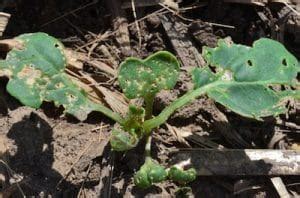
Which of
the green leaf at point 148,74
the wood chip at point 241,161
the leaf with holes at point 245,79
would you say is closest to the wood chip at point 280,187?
the wood chip at point 241,161

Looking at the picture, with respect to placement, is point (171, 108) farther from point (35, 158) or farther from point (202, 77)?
point (35, 158)

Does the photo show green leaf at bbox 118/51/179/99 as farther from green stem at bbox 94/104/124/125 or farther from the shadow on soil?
the shadow on soil

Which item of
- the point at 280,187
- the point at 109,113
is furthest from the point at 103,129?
the point at 280,187

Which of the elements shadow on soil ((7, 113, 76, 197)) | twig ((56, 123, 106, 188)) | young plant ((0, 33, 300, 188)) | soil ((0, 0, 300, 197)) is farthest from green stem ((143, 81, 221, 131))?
shadow on soil ((7, 113, 76, 197))

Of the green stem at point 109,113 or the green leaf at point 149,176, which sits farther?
the green stem at point 109,113

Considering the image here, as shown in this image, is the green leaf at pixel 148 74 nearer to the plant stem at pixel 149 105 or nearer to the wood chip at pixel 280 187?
the plant stem at pixel 149 105

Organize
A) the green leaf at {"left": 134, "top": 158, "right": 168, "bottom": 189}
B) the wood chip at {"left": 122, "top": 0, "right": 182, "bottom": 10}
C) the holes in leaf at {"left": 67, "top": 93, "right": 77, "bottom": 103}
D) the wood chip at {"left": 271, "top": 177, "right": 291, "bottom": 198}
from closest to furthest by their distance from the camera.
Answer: the green leaf at {"left": 134, "top": 158, "right": 168, "bottom": 189} → the holes in leaf at {"left": 67, "top": 93, "right": 77, "bottom": 103} → the wood chip at {"left": 271, "top": 177, "right": 291, "bottom": 198} → the wood chip at {"left": 122, "top": 0, "right": 182, "bottom": 10}

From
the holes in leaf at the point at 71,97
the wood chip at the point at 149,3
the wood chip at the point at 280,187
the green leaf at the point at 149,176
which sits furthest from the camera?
the wood chip at the point at 149,3

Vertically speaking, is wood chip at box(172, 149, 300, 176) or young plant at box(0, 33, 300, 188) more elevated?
young plant at box(0, 33, 300, 188)
